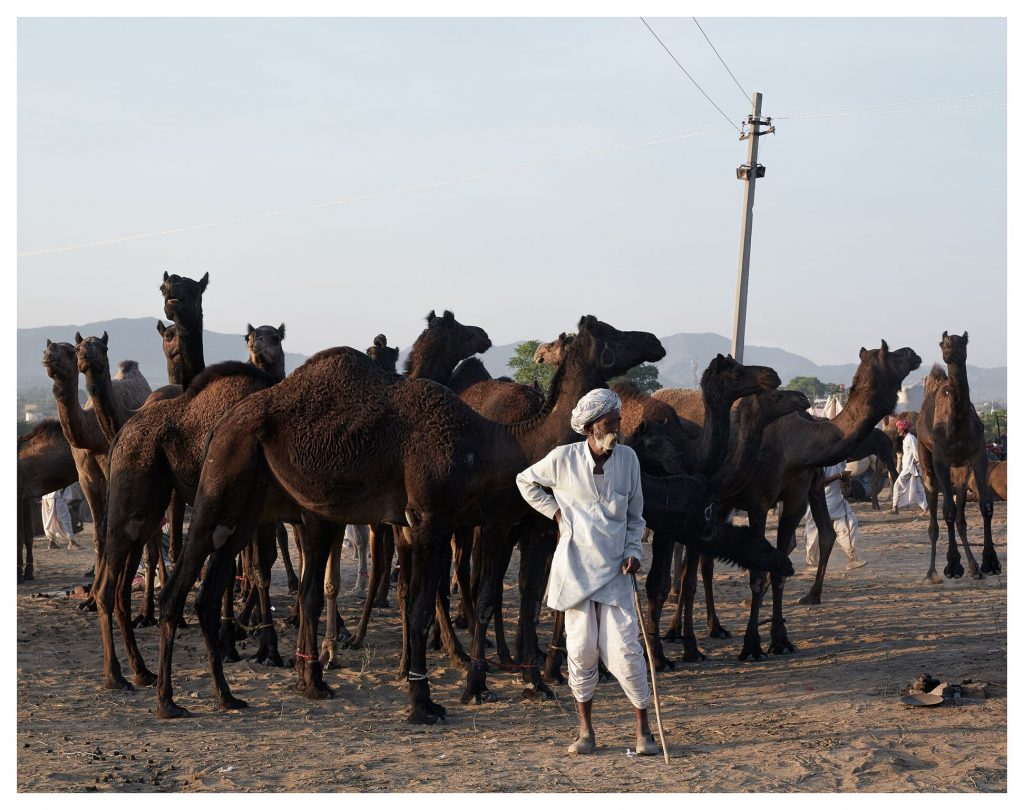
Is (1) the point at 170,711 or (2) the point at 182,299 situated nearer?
(1) the point at 170,711

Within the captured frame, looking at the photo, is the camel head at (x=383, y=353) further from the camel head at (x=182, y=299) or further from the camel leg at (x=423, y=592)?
the camel leg at (x=423, y=592)

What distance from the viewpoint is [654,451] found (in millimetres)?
10828

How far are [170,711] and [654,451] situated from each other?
4469 mm

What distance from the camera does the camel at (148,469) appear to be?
1021 cm

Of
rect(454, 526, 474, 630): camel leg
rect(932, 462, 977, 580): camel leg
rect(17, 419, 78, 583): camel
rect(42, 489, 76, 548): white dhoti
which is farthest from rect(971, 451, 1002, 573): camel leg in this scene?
rect(42, 489, 76, 548): white dhoti

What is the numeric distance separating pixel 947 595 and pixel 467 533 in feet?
22.6

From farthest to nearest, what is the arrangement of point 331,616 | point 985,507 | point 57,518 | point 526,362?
1. point 526,362
2. point 57,518
3. point 985,507
4. point 331,616

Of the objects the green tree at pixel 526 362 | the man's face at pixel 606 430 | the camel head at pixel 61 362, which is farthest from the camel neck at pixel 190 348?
the green tree at pixel 526 362

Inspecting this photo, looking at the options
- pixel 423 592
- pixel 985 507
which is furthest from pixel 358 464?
pixel 985 507

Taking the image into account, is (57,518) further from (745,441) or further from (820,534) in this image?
(745,441)

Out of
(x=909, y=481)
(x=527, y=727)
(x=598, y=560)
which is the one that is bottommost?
(x=527, y=727)

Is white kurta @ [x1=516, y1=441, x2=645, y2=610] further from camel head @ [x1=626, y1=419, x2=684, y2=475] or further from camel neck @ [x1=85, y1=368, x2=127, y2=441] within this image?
camel neck @ [x1=85, y1=368, x2=127, y2=441]

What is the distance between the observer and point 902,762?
24.4 feet

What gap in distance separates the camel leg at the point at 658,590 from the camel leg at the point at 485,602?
1.50 metres
